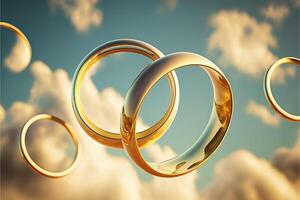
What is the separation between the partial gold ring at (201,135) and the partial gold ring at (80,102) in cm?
112

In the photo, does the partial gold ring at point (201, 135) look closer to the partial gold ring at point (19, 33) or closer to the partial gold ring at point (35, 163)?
the partial gold ring at point (35, 163)

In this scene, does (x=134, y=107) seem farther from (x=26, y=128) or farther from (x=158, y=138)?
(x=26, y=128)

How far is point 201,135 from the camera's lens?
1445 cm

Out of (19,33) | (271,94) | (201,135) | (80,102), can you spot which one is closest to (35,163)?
(80,102)

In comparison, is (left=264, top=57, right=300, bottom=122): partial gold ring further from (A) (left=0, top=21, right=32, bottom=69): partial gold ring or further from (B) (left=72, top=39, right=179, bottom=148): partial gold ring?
(A) (left=0, top=21, right=32, bottom=69): partial gold ring

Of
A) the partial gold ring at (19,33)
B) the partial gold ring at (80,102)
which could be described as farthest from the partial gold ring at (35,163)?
the partial gold ring at (80,102)

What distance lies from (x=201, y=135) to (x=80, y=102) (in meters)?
4.39

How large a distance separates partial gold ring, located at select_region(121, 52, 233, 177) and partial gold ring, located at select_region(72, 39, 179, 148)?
43.9 inches

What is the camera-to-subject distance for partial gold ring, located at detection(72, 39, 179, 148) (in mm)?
13086

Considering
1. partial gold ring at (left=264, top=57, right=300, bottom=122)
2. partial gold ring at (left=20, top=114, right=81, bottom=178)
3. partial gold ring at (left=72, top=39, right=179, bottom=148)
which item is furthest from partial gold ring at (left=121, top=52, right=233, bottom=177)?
partial gold ring at (left=20, top=114, right=81, bottom=178)

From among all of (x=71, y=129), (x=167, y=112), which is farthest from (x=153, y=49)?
(x=71, y=129)

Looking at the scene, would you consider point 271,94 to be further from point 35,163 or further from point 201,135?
point 35,163

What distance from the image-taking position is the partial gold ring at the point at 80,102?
13086mm

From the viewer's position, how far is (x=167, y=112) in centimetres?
1386
